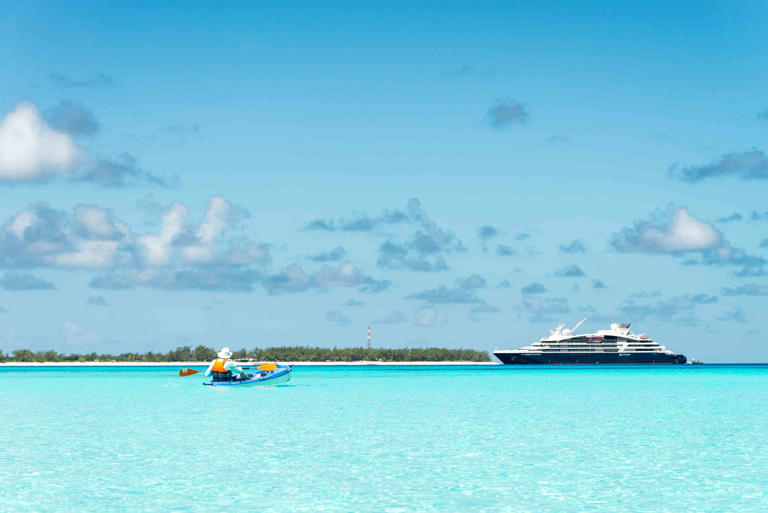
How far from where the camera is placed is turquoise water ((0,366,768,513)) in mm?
22516

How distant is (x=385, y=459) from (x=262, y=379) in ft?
152

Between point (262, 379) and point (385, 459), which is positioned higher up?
point (262, 379)

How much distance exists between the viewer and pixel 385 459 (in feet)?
96.0

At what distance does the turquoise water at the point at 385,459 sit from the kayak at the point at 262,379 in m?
20.0

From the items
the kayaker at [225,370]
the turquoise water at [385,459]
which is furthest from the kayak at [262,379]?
the turquoise water at [385,459]

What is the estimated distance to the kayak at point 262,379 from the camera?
7218 cm

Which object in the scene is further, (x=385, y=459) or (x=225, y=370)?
(x=225, y=370)

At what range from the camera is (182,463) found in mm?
28359

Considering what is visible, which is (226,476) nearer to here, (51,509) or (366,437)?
(51,509)

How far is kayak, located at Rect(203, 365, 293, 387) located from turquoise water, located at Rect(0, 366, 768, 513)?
2000 centimetres

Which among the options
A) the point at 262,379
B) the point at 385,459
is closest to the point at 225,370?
the point at 262,379

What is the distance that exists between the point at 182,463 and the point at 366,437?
9435 millimetres

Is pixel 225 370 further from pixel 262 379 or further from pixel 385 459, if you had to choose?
pixel 385 459

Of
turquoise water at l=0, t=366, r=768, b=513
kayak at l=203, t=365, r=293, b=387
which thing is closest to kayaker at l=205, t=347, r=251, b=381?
kayak at l=203, t=365, r=293, b=387
